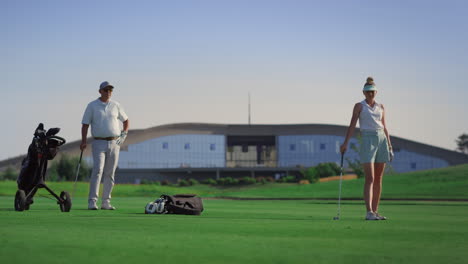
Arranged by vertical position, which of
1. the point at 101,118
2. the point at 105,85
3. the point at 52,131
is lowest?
the point at 52,131

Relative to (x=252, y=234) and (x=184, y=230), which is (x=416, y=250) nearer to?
(x=252, y=234)

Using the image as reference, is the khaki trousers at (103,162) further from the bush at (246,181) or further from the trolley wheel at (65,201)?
the bush at (246,181)

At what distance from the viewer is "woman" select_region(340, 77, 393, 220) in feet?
36.9

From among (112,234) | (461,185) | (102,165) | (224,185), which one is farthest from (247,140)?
(112,234)

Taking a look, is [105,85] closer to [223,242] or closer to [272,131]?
[223,242]

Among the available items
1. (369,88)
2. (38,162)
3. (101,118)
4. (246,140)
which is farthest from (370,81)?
(246,140)

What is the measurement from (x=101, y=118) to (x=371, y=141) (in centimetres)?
540

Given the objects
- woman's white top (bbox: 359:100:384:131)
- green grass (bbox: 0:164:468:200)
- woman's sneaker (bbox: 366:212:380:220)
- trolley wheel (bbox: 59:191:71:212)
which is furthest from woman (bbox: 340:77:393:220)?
green grass (bbox: 0:164:468:200)

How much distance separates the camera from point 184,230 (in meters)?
8.13

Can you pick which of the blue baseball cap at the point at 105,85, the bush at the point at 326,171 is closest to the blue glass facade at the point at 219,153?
the bush at the point at 326,171

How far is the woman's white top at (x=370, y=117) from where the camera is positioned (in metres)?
11.3

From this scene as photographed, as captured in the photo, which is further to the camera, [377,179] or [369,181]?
[377,179]

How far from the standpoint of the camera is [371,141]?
1127cm

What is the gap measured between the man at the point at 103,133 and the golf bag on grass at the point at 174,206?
213cm
